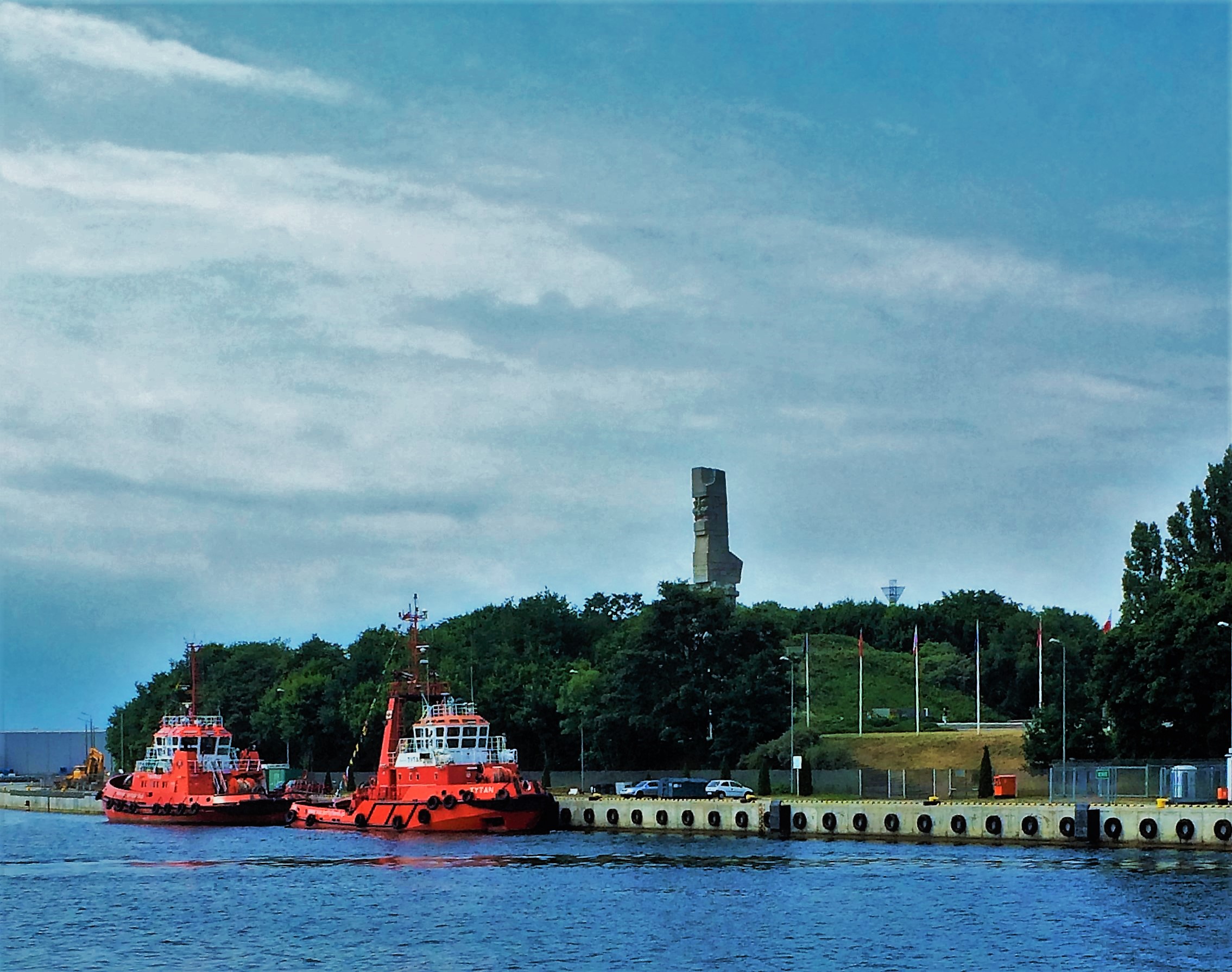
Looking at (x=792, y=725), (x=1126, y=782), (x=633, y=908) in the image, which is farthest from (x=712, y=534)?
(x=633, y=908)

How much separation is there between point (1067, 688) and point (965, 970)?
68329 mm

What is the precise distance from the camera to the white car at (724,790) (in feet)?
358

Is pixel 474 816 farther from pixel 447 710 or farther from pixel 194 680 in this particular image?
pixel 194 680

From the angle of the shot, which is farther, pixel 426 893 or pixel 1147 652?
pixel 1147 652

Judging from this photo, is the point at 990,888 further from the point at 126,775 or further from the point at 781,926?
the point at 126,775

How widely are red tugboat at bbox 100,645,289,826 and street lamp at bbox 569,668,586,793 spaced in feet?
65.8

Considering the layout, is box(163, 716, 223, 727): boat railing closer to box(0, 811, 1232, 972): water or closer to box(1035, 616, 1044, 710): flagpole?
box(0, 811, 1232, 972): water

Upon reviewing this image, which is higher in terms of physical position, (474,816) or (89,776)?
(474,816)

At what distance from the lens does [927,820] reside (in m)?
85.8

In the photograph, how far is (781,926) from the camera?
60.2 metres

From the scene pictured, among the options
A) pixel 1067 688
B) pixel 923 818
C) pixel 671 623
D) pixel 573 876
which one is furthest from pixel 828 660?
pixel 573 876

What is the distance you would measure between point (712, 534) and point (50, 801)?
64896 mm

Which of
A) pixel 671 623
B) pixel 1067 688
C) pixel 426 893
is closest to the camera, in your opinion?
pixel 426 893

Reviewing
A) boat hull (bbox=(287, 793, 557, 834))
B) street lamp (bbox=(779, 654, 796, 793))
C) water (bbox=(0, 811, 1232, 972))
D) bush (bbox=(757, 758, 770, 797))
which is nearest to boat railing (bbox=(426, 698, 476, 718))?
boat hull (bbox=(287, 793, 557, 834))
